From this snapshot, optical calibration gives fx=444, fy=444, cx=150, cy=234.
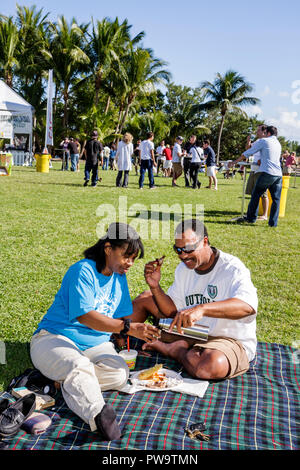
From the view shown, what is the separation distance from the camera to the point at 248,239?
828 cm

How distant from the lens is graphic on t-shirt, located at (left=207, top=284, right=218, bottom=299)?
3.49 meters

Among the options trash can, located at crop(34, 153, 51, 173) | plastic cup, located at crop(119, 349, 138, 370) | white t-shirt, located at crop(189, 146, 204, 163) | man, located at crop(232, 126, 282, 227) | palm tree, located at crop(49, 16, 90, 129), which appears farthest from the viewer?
palm tree, located at crop(49, 16, 90, 129)

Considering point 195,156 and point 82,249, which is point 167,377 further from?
point 195,156

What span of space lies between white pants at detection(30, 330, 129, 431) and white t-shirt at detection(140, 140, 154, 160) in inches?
477

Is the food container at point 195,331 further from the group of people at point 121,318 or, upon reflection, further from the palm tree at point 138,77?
the palm tree at point 138,77

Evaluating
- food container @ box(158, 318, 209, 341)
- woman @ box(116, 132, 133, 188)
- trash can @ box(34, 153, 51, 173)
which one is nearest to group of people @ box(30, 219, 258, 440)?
food container @ box(158, 318, 209, 341)

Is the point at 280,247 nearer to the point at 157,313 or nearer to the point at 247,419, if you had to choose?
the point at 157,313

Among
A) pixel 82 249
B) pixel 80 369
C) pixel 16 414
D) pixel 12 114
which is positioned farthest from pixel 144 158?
pixel 16 414

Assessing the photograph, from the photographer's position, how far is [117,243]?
3160 mm

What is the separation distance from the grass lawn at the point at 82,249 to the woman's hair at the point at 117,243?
3.63ft

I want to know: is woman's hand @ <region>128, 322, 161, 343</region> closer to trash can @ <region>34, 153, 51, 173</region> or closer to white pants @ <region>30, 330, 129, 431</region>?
white pants @ <region>30, 330, 129, 431</region>

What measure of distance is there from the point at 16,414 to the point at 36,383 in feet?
1.51
